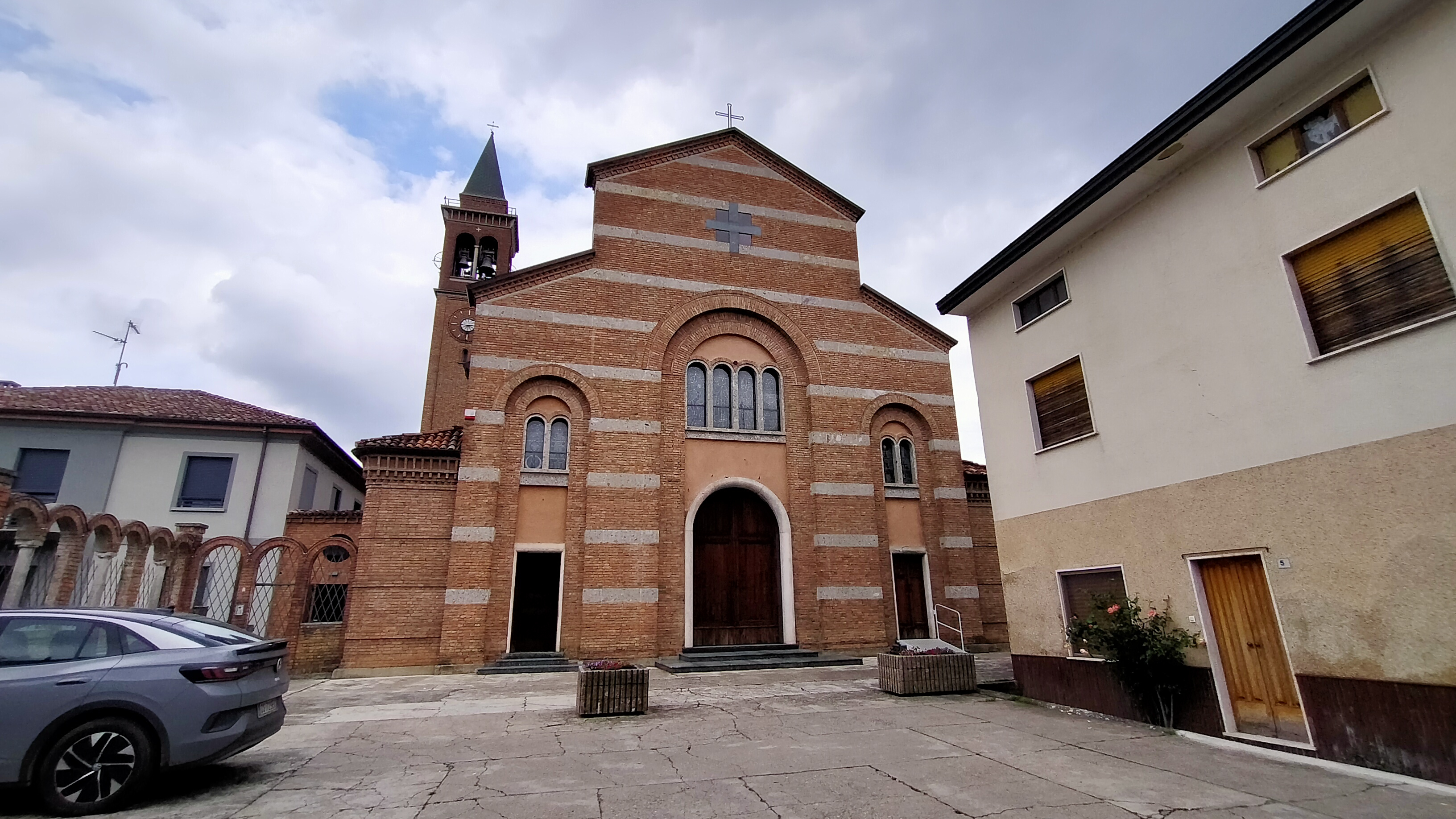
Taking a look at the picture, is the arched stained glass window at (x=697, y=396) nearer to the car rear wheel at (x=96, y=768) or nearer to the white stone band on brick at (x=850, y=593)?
the white stone band on brick at (x=850, y=593)

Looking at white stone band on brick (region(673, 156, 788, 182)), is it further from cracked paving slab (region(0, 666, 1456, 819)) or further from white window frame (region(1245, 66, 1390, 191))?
cracked paving slab (region(0, 666, 1456, 819))

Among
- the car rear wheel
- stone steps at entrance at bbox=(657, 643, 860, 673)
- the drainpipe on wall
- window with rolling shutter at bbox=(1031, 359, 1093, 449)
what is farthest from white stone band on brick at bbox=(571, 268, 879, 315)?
the car rear wheel

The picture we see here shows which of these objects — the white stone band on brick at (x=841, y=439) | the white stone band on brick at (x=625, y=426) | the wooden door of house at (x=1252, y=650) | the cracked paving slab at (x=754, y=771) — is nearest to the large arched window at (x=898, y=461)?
the white stone band on brick at (x=841, y=439)

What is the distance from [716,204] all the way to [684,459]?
282 inches

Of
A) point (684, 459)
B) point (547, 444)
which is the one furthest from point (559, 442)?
point (684, 459)

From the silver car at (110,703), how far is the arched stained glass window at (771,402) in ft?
40.0

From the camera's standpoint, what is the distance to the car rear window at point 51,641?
197 inches

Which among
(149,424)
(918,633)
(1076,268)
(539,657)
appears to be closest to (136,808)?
(539,657)

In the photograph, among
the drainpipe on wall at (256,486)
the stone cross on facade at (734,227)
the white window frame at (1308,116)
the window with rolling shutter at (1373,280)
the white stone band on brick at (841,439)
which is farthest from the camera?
the drainpipe on wall at (256,486)

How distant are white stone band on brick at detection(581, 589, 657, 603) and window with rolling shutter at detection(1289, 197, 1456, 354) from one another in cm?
1178

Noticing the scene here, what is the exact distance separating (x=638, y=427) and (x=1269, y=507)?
1142 centimetres

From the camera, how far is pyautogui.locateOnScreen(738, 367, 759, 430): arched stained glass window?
53.7 ft

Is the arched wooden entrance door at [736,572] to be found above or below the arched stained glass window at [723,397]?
below

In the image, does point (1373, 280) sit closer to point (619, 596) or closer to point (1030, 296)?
point (1030, 296)
